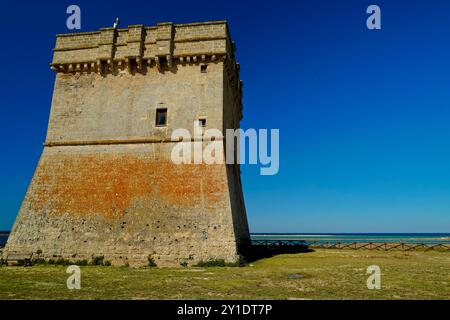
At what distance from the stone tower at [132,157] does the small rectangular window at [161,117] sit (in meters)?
0.08

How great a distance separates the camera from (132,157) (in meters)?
17.7

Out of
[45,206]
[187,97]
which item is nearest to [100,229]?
[45,206]

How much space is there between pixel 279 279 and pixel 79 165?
12516 millimetres

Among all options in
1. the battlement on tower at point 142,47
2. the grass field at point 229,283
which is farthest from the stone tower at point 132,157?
the grass field at point 229,283

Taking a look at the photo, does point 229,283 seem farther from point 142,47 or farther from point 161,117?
point 142,47

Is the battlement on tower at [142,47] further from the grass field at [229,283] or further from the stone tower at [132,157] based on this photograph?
the grass field at [229,283]

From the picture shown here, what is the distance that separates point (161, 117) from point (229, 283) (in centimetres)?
1069

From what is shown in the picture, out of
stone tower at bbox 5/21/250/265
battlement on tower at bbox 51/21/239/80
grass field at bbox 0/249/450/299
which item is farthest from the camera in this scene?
battlement on tower at bbox 51/21/239/80

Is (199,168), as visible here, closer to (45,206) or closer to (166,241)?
(166,241)

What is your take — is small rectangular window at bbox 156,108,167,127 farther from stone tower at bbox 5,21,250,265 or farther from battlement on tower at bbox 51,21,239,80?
battlement on tower at bbox 51,21,239,80

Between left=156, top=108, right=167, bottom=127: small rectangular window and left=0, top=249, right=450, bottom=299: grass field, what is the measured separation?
7.77 metres

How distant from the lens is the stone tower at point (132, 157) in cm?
1585

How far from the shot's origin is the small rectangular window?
1811 cm

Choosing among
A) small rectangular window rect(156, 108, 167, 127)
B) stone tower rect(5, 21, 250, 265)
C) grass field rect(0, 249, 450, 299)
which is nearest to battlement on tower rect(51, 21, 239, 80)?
stone tower rect(5, 21, 250, 265)
